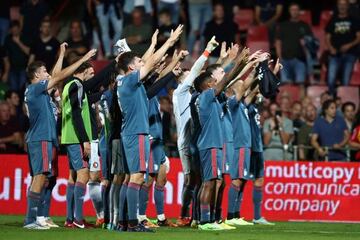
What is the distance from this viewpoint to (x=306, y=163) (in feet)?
70.0

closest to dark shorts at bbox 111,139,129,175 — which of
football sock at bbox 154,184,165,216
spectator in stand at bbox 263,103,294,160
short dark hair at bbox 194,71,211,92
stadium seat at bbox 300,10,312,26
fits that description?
short dark hair at bbox 194,71,211,92

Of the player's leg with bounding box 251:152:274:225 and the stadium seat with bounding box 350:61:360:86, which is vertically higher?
the stadium seat with bounding box 350:61:360:86

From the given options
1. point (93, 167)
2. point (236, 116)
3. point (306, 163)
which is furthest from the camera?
point (306, 163)

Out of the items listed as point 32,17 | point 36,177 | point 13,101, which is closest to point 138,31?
point 32,17

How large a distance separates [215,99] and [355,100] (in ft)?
31.0

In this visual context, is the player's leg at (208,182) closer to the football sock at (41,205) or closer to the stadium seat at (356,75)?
the football sock at (41,205)

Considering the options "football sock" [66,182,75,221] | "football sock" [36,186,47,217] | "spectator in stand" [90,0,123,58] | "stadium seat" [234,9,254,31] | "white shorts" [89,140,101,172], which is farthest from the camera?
"stadium seat" [234,9,254,31]

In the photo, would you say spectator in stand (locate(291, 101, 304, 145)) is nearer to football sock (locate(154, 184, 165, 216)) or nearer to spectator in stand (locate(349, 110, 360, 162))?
spectator in stand (locate(349, 110, 360, 162))

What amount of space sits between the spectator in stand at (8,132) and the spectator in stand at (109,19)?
4.25 m

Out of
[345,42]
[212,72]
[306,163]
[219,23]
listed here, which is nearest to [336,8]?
[345,42]

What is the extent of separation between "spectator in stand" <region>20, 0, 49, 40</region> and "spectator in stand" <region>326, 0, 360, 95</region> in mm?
6429

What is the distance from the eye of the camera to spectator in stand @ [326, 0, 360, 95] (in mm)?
25203

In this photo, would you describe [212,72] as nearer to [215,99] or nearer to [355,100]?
[215,99]

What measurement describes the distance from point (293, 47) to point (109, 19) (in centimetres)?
428
